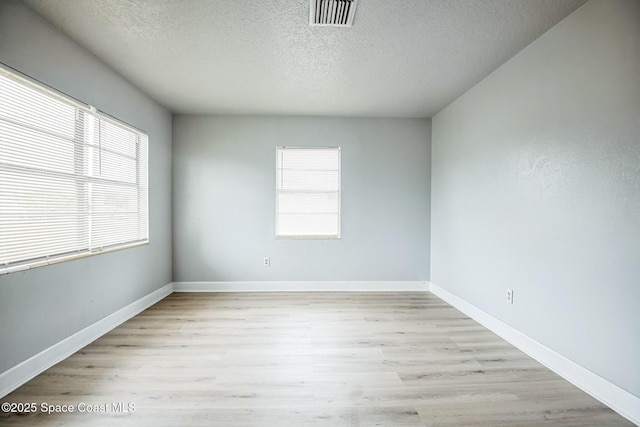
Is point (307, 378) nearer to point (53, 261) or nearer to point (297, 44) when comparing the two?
point (53, 261)

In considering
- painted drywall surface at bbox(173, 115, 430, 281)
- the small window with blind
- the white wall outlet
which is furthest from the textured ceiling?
the white wall outlet

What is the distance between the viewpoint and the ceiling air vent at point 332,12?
6.45 ft

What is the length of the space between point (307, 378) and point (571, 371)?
74.7 inches

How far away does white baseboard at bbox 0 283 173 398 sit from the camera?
1.99m

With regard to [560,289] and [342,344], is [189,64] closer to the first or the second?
[342,344]

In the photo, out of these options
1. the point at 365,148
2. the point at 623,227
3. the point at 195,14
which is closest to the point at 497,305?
the point at 623,227

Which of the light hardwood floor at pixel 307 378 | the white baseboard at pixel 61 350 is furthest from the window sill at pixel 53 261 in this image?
the light hardwood floor at pixel 307 378

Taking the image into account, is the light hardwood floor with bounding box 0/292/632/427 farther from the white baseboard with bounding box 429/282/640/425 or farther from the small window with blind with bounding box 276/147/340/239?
the small window with blind with bounding box 276/147/340/239

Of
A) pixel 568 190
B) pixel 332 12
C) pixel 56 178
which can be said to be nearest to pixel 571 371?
pixel 568 190

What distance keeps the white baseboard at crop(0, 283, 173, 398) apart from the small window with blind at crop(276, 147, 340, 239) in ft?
6.84

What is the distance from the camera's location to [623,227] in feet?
5.97

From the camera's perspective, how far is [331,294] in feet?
14.0

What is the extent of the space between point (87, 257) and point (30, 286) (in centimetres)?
57

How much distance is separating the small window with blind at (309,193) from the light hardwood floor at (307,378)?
4.86ft
